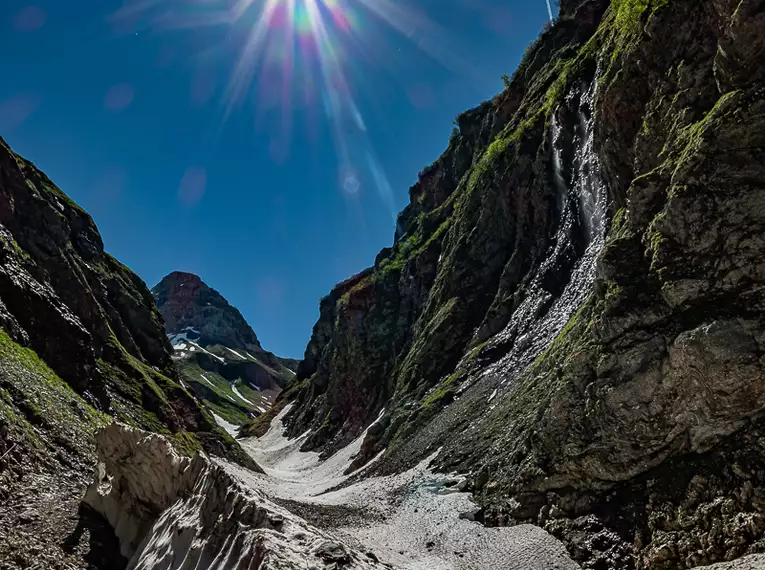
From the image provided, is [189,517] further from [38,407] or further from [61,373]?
[61,373]

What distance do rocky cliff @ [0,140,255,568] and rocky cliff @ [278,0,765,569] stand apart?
16.1m

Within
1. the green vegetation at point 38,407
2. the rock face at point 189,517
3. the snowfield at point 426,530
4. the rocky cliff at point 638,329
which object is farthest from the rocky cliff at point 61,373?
the rocky cliff at point 638,329

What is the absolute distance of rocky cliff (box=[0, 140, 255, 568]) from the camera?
15109 mm

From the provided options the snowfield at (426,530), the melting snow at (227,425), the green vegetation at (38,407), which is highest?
the melting snow at (227,425)

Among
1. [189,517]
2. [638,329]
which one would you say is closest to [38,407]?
[189,517]

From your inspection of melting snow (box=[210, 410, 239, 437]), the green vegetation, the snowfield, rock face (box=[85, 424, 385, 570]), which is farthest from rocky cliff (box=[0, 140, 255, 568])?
melting snow (box=[210, 410, 239, 437])

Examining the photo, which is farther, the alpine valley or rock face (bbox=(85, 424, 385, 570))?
the alpine valley

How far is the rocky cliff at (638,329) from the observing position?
12.8m

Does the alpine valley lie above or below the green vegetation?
above

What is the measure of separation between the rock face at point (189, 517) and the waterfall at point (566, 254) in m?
23.4

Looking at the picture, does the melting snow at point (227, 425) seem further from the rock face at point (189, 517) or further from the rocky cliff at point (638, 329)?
the rock face at point (189, 517)

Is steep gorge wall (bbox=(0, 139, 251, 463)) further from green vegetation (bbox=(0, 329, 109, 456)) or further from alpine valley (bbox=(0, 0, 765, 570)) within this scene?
green vegetation (bbox=(0, 329, 109, 456))

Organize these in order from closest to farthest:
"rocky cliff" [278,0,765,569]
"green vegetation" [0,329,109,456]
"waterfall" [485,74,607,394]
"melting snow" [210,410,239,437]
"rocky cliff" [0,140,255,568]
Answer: "rocky cliff" [278,0,765,569] < "rocky cliff" [0,140,255,568] < "green vegetation" [0,329,109,456] < "waterfall" [485,74,607,394] < "melting snow" [210,410,239,437]

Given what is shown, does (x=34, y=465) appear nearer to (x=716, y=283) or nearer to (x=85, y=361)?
(x=85, y=361)
